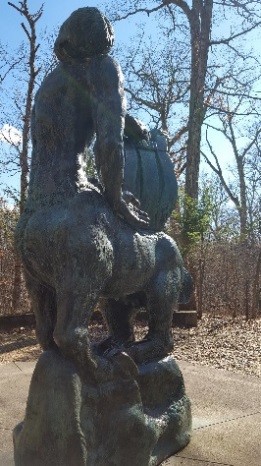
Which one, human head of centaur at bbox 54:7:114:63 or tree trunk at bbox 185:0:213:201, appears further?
tree trunk at bbox 185:0:213:201

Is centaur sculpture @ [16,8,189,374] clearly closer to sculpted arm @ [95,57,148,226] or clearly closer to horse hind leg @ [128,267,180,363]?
sculpted arm @ [95,57,148,226]

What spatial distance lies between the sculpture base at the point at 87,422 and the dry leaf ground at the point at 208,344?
3347mm

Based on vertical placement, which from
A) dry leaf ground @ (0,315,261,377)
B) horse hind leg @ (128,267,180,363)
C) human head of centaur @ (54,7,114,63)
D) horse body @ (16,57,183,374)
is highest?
human head of centaur @ (54,7,114,63)

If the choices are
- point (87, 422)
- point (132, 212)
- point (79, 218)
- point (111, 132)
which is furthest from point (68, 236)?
point (87, 422)

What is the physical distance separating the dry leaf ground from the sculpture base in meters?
3.35

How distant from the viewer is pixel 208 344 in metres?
7.98

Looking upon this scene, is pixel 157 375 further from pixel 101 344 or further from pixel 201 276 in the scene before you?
pixel 201 276

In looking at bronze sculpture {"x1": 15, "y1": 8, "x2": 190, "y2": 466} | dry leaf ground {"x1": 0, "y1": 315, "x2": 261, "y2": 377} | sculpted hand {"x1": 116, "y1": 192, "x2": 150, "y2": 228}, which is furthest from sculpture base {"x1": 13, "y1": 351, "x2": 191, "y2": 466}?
dry leaf ground {"x1": 0, "y1": 315, "x2": 261, "y2": 377}

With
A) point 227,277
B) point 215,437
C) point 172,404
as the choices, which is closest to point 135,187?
point 172,404

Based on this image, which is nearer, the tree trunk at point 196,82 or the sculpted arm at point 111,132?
the sculpted arm at point 111,132

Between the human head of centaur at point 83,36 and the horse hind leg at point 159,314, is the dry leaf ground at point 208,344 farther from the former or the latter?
the human head of centaur at point 83,36

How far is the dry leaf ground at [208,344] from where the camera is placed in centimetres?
692

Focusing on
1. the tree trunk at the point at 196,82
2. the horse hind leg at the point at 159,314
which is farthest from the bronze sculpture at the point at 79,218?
the tree trunk at the point at 196,82

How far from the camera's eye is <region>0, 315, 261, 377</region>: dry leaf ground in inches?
273
